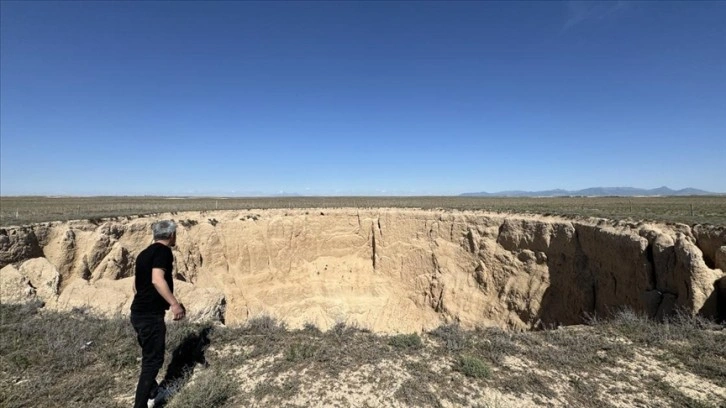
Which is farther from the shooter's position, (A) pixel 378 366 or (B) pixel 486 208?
(B) pixel 486 208

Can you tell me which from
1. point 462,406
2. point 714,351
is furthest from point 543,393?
point 714,351

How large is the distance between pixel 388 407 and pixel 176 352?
400 cm

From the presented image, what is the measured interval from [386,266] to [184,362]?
791 inches

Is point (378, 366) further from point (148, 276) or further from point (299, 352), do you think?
point (148, 276)

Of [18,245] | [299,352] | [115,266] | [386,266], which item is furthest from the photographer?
[386,266]

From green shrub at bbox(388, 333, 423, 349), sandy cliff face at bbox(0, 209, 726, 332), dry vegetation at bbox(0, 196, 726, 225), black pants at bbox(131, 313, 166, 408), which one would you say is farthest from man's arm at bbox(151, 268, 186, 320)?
dry vegetation at bbox(0, 196, 726, 225)

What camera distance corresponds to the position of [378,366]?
5652mm

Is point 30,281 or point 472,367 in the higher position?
point 472,367

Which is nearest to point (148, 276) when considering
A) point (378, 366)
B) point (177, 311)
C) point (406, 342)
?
point (177, 311)

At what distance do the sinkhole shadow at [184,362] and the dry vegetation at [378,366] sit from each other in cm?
7

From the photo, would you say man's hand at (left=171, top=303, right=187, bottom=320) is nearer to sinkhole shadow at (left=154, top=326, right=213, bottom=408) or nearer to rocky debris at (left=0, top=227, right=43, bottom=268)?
sinkhole shadow at (left=154, top=326, right=213, bottom=408)

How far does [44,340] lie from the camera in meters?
6.02

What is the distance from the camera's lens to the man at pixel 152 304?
4.31 metres

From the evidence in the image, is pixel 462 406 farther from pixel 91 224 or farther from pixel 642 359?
pixel 91 224
